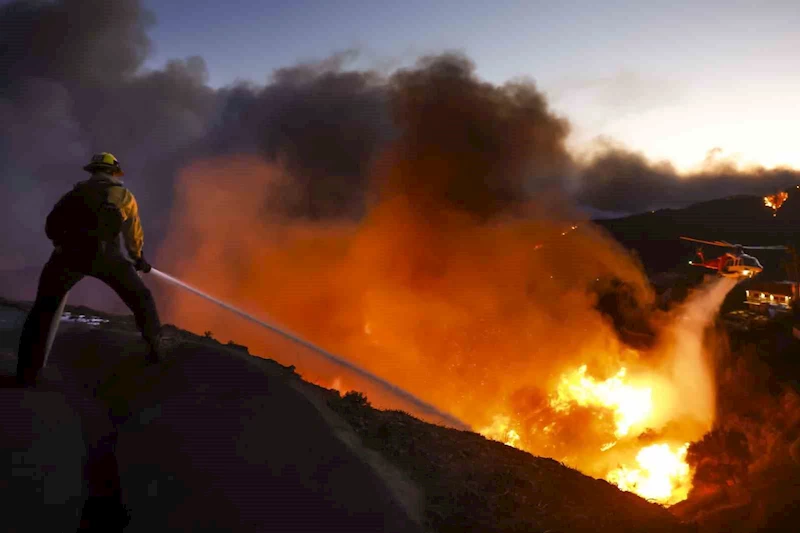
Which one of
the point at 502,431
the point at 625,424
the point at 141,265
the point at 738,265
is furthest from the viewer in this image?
the point at 738,265

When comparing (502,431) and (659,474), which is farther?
(502,431)

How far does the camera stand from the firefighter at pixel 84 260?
5.33 m

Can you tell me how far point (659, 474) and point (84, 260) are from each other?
27.0 metres

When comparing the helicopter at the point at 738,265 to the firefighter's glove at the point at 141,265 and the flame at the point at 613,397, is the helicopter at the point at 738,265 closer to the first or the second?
the flame at the point at 613,397

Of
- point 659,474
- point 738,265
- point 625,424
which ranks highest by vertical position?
point 738,265

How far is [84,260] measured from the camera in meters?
5.48

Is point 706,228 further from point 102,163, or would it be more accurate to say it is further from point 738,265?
point 102,163

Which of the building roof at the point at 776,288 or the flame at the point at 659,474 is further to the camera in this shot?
the building roof at the point at 776,288

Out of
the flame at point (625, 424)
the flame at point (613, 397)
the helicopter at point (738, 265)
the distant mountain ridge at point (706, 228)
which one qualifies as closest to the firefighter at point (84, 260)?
the flame at point (625, 424)

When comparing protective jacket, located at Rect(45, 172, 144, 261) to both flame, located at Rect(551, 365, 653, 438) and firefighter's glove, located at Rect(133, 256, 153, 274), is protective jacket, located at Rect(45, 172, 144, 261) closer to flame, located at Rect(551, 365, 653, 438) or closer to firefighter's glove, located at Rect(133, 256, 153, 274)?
firefighter's glove, located at Rect(133, 256, 153, 274)

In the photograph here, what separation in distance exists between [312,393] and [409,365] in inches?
994

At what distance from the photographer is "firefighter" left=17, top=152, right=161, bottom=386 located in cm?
533

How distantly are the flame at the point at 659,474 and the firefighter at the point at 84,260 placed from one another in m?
23.4

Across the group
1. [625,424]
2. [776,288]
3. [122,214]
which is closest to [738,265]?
[776,288]
